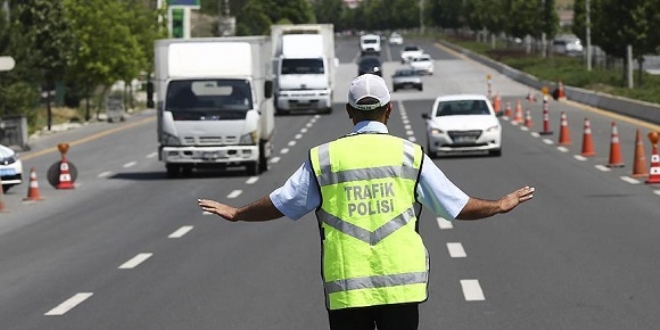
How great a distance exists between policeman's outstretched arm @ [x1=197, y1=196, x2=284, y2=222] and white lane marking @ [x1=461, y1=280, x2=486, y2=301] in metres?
6.60

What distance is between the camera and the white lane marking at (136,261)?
53.8 ft

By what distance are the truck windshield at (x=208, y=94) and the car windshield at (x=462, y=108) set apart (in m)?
Result: 5.24

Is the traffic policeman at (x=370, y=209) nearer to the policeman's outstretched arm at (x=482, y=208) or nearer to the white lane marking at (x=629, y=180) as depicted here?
the policeman's outstretched arm at (x=482, y=208)

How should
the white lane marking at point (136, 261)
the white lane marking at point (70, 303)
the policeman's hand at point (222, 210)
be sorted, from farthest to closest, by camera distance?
the white lane marking at point (136, 261)
the white lane marking at point (70, 303)
the policeman's hand at point (222, 210)

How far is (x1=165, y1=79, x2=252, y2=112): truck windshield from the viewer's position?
1217 inches

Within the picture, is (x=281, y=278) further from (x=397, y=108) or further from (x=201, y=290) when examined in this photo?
(x=397, y=108)

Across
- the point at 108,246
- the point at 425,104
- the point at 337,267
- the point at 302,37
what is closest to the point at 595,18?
the point at 425,104

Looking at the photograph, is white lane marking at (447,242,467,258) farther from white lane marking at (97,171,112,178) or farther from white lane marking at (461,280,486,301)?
white lane marking at (97,171,112,178)

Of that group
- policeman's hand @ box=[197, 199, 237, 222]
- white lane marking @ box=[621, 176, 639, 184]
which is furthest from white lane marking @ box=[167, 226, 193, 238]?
policeman's hand @ box=[197, 199, 237, 222]

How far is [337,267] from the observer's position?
20.5ft

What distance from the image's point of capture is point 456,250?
55.8ft

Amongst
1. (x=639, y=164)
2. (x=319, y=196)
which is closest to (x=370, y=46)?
(x=639, y=164)

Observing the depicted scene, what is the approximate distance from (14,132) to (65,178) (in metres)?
13.3

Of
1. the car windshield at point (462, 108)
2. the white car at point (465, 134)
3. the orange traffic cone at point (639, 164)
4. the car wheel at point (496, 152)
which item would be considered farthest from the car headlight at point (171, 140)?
the orange traffic cone at point (639, 164)
